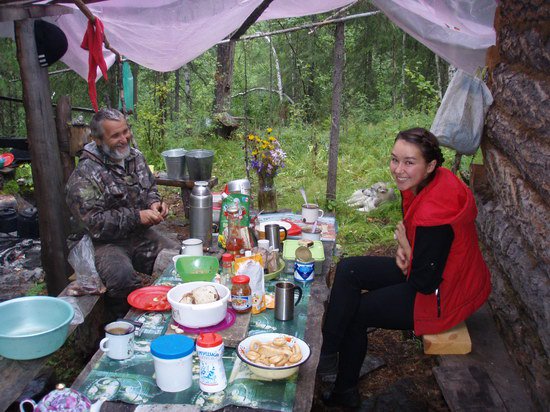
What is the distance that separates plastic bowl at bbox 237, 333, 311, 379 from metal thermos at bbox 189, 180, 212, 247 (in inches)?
58.8

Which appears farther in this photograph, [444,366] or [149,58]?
[149,58]

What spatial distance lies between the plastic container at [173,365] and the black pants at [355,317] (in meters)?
1.22

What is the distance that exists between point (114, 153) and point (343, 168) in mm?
5566

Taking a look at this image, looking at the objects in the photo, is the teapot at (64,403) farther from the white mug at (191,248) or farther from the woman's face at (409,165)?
the woman's face at (409,165)

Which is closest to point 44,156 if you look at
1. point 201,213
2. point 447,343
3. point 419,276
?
point 201,213

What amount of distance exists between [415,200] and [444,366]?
37.4 inches

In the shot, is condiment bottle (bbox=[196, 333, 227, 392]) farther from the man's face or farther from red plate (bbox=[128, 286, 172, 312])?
the man's face

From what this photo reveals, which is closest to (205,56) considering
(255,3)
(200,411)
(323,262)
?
(255,3)

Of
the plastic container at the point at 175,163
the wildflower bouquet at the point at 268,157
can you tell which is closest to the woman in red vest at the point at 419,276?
the wildflower bouquet at the point at 268,157

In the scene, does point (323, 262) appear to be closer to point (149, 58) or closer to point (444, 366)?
point (444, 366)

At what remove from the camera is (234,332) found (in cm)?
229

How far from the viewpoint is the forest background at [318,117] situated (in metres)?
7.26

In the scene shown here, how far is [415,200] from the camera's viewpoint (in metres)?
2.85

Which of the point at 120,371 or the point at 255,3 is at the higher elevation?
the point at 255,3
